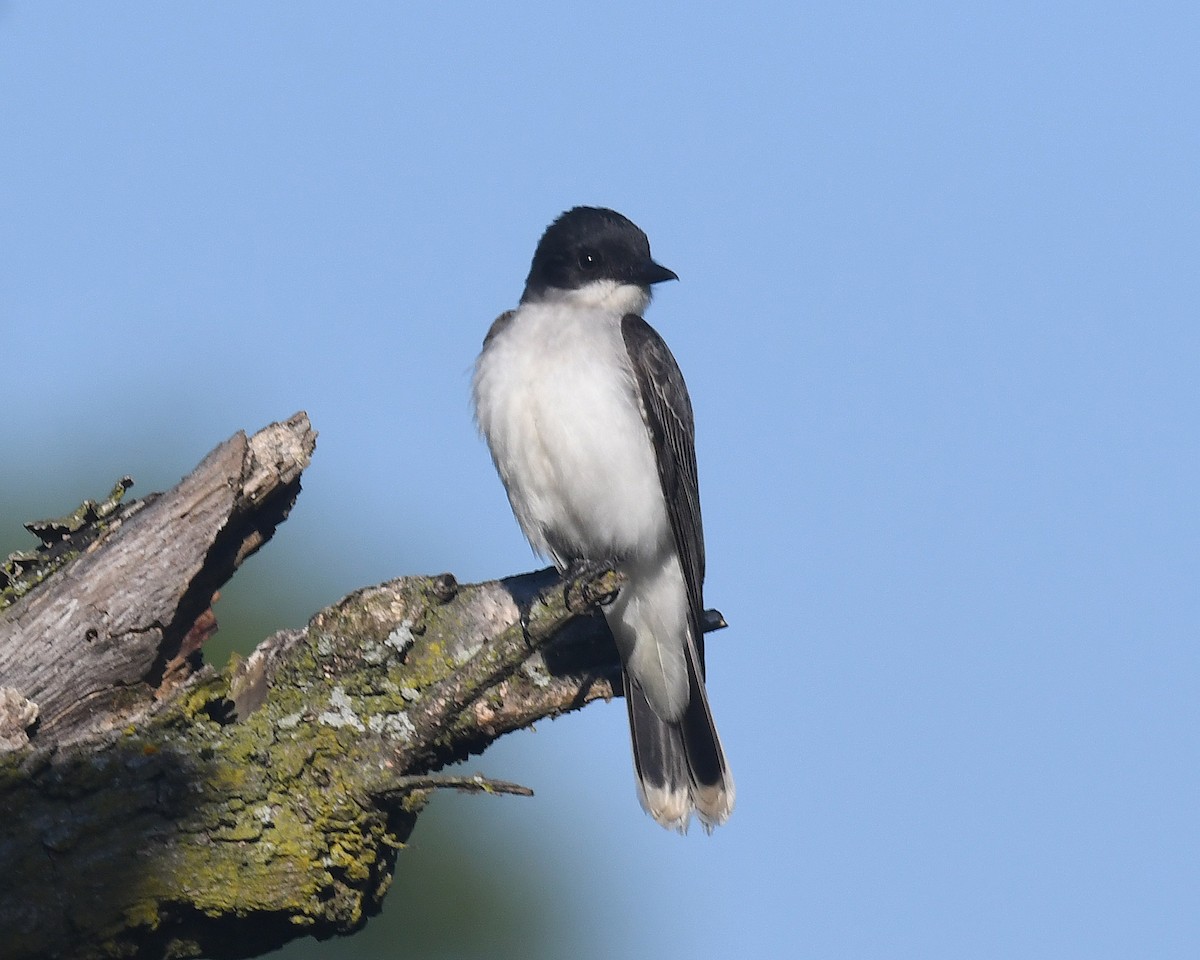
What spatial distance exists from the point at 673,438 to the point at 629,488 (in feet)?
1.11

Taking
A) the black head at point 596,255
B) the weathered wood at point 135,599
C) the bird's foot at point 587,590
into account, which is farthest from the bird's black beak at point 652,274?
the weathered wood at point 135,599

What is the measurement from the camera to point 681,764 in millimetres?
6750

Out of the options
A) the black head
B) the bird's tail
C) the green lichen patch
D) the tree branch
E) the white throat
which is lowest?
the bird's tail

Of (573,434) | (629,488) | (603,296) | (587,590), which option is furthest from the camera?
(603,296)

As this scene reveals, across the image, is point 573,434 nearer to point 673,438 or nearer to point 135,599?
point 673,438

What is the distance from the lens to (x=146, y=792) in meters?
4.48

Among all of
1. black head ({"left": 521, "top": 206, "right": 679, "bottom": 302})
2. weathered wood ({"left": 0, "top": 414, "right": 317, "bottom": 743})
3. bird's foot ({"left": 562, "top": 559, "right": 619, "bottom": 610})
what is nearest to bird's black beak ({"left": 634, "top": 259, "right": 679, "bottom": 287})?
black head ({"left": 521, "top": 206, "right": 679, "bottom": 302})

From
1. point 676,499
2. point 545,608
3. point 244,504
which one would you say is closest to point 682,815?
point 676,499

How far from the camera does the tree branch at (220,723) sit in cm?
438

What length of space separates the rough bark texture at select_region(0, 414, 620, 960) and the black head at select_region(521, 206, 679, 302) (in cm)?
209

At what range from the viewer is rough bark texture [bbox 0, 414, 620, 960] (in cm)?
439

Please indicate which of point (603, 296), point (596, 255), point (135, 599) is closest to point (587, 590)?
point (135, 599)

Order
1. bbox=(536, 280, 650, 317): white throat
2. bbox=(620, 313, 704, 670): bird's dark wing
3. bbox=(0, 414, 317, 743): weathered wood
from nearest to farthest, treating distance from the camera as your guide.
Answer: bbox=(0, 414, 317, 743): weathered wood
bbox=(620, 313, 704, 670): bird's dark wing
bbox=(536, 280, 650, 317): white throat

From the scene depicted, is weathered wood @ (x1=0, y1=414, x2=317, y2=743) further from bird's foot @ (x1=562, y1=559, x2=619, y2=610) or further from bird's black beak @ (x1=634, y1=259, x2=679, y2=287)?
bird's black beak @ (x1=634, y1=259, x2=679, y2=287)
